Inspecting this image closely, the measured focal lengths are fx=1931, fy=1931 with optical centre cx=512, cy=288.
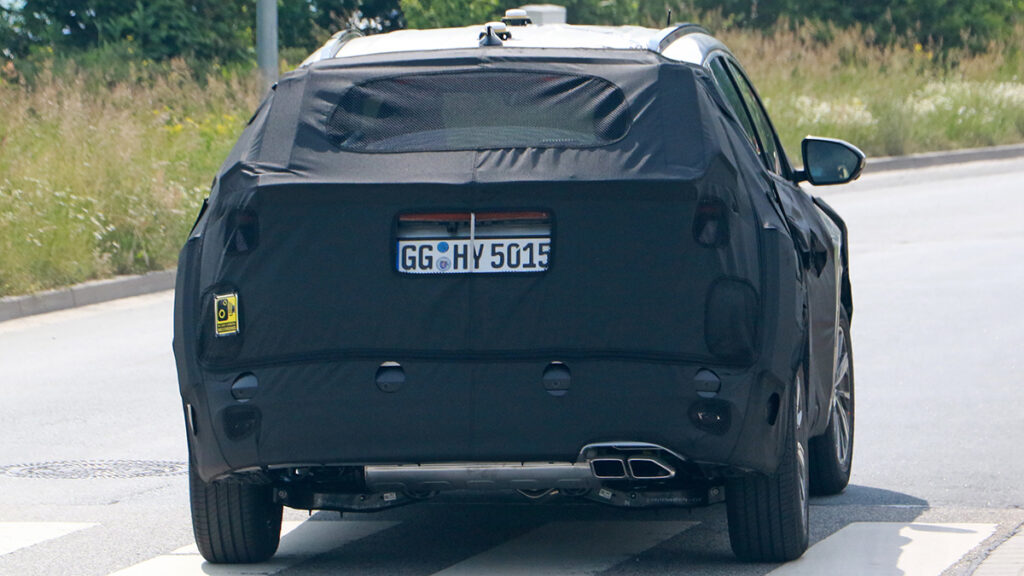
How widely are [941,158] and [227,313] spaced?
76.8ft

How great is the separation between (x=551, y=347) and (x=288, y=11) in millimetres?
41450

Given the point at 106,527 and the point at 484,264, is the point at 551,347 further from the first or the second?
the point at 106,527

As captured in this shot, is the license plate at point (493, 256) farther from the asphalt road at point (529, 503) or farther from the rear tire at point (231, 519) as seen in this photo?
the rear tire at point (231, 519)

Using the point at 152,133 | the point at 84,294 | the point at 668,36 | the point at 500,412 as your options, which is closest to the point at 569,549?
the point at 500,412

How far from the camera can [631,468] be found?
559cm

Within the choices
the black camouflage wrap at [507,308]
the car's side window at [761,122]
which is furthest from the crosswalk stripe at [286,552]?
the car's side window at [761,122]

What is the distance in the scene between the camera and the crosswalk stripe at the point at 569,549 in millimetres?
6172

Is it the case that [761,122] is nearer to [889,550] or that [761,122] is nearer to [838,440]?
[838,440]

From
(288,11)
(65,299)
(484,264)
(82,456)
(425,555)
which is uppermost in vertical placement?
(484,264)

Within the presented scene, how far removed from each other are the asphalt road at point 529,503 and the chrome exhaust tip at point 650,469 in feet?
1.14

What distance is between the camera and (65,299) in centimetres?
1535

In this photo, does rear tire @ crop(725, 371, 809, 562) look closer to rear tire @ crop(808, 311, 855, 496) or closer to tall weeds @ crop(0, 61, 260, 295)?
rear tire @ crop(808, 311, 855, 496)

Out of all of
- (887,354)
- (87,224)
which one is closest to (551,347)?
(887,354)

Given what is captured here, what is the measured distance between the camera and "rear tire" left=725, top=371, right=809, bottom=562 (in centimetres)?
588
